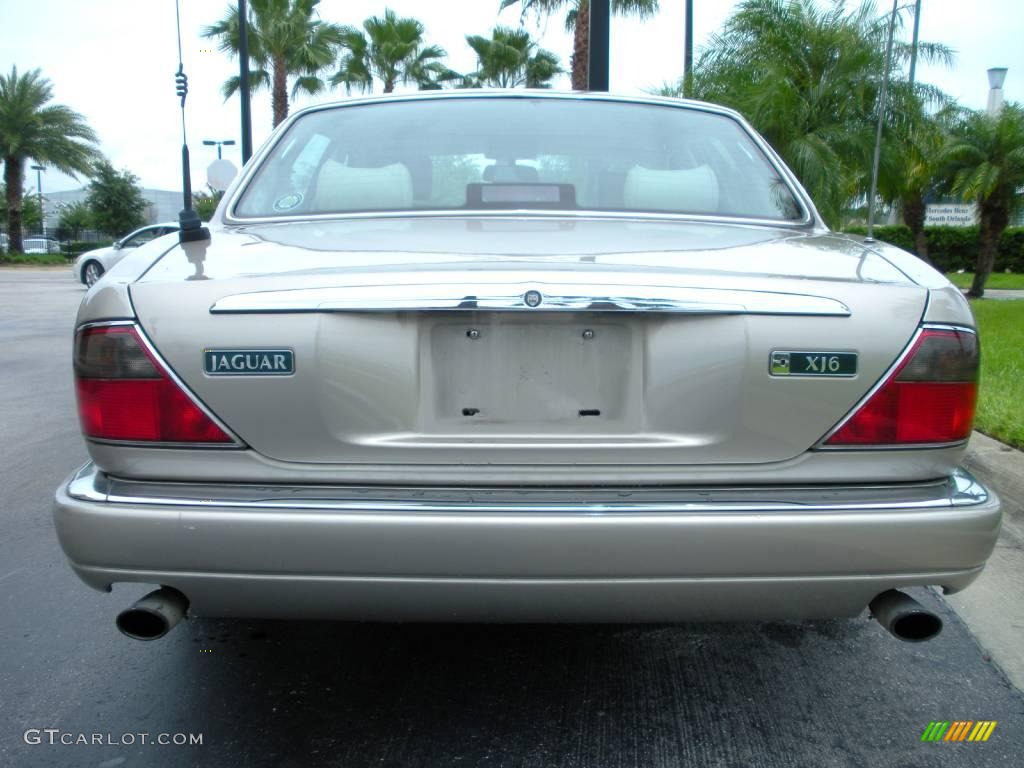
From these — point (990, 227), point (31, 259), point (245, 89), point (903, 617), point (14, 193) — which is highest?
point (245, 89)

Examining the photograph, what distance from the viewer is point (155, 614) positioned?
2.08m

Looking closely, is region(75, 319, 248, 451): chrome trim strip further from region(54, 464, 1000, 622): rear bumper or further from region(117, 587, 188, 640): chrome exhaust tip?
region(117, 587, 188, 640): chrome exhaust tip

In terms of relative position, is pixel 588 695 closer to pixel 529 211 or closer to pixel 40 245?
pixel 529 211

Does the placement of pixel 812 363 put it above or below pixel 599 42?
below

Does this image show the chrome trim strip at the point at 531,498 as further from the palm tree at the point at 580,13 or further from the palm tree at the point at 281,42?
the palm tree at the point at 281,42

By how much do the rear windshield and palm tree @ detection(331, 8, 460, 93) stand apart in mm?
28213

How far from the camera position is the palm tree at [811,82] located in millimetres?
12961

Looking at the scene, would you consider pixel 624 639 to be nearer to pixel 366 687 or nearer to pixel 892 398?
pixel 366 687


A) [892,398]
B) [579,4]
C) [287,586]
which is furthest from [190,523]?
[579,4]

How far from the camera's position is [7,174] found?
39469 mm

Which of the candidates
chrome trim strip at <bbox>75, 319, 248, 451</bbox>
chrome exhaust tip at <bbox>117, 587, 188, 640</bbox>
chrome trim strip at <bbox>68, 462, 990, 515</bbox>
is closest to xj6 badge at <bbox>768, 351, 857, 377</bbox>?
chrome trim strip at <bbox>68, 462, 990, 515</bbox>

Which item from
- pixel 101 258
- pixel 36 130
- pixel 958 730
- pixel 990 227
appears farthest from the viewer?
pixel 36 130

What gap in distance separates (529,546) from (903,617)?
87cm

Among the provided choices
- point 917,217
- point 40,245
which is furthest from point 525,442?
point 40,245
